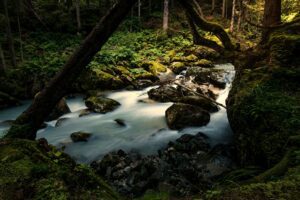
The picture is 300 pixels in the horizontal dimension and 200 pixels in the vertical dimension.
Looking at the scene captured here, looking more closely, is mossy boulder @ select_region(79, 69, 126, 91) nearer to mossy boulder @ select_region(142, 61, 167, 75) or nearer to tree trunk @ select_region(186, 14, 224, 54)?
mossy boulder @ select_region(142, 61, 167, 75)

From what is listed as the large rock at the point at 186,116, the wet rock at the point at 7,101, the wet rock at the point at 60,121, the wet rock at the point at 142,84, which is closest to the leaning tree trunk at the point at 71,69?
the large rock at the point at 186,116

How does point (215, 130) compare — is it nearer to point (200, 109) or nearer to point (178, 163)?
point (200, 109)

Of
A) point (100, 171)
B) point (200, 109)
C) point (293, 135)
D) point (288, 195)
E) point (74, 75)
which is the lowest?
point (100, 171)

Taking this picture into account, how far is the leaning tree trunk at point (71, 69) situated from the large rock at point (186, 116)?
213 inches

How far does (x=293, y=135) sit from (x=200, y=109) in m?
5.84

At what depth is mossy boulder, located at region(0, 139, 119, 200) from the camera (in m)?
3.16

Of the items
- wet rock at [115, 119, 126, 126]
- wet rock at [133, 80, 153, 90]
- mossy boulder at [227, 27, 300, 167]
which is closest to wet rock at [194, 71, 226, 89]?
wet rock at [133, 80, 153, 90]

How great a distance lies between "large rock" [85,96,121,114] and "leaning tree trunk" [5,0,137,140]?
705 centimetres

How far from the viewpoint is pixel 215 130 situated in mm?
10172

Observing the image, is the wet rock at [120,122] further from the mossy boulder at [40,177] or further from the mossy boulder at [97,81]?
the mossy boulder at [40,177]

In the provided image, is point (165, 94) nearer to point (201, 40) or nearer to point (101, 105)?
point (101, 105)

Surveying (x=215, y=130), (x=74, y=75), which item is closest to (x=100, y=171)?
(x=74, y=75)

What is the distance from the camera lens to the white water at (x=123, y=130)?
9.71 m

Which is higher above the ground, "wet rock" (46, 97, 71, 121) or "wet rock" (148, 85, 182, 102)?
"wet rock" (148, 85, 182, 102)
